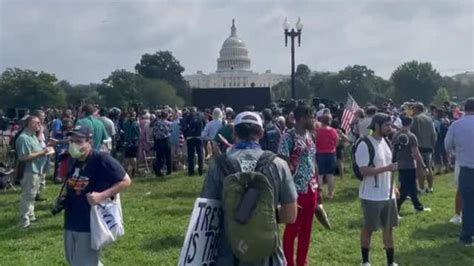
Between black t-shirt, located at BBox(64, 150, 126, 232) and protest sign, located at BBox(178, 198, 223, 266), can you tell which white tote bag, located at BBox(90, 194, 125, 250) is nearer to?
black t-shirt, located at BBox(64, 150, 126, 232)

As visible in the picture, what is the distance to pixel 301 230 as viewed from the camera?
280 inches

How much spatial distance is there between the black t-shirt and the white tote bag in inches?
3.8

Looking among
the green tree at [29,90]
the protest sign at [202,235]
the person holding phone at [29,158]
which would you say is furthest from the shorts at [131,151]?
the green tree at [29,90]

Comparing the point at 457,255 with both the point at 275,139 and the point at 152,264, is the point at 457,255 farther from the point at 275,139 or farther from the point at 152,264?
the point at 275,139

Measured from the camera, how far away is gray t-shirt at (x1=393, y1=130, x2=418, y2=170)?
1123cm

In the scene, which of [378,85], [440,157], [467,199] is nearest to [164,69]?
[378,85]

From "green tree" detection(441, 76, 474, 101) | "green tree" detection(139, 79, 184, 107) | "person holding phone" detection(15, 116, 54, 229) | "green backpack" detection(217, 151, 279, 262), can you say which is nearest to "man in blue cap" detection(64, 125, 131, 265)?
"green backpack" detection(217, 151, 279, 262)

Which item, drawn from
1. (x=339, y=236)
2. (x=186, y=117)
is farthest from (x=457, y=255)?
(x=186, y=117)

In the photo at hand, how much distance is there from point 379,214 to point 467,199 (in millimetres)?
2338

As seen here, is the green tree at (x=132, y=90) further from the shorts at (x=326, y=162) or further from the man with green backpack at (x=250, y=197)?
the man with green backpack at (x=250, y=197)

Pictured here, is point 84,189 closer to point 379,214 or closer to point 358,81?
point 379,214

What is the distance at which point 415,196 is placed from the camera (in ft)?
38.6

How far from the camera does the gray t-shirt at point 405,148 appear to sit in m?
11.2

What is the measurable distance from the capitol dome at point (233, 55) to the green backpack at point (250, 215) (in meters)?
126
